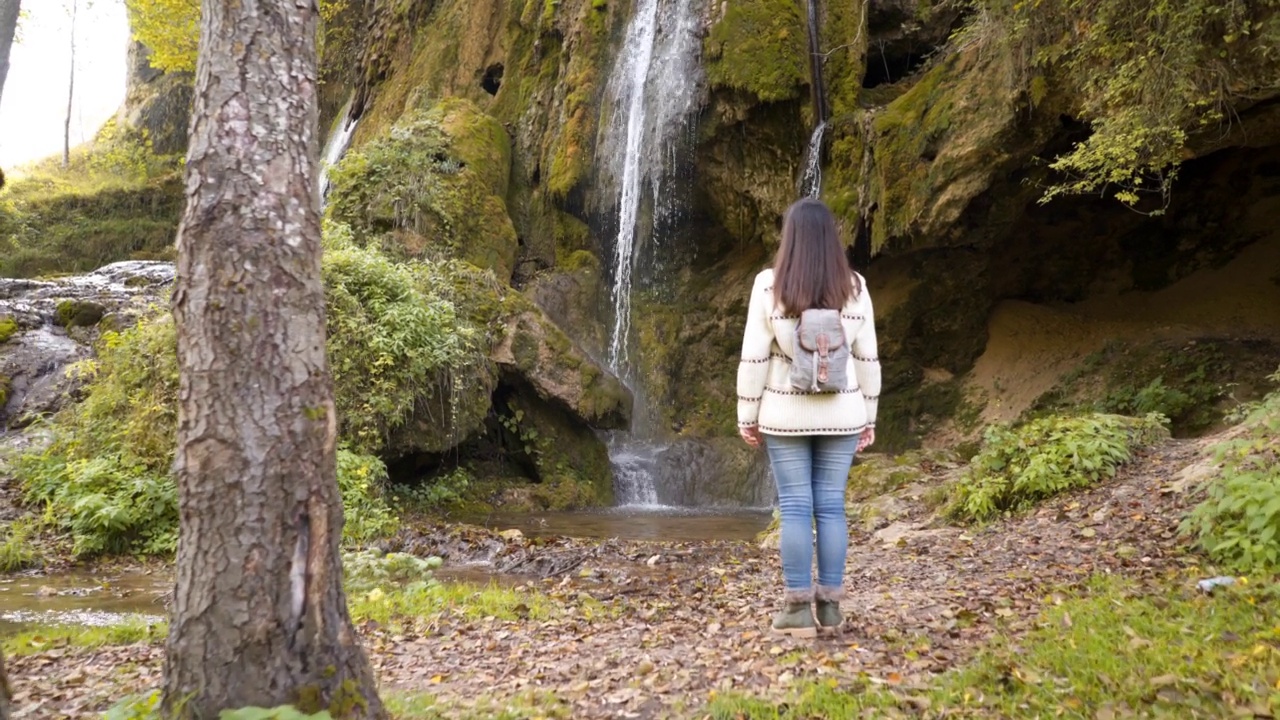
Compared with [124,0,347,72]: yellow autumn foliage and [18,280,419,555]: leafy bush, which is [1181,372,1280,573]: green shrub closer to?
[18,280,419,555]: leafy bush

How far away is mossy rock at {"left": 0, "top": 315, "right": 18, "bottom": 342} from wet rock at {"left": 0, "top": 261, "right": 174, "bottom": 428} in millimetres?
14

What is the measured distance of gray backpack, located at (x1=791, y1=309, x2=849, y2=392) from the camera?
3676 mm

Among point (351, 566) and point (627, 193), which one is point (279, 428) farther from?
point (627, 193)

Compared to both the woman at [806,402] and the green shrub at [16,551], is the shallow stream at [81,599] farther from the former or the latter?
the woman at [806,402]


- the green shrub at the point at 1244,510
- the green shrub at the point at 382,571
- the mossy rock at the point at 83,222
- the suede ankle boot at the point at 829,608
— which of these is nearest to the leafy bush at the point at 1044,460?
the green shrub at the point at 1244,510

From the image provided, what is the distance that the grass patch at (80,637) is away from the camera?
4707 mm

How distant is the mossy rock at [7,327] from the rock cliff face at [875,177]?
483cm

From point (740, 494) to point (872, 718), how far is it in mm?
10734

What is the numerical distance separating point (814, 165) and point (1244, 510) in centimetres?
978

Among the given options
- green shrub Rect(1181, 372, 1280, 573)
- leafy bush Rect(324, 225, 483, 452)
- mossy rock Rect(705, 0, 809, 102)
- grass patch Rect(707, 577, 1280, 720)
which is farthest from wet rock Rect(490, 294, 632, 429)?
grass patch Rect(707, 577, 1280, 720)

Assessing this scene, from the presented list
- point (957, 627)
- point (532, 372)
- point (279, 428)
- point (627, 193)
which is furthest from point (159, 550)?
point (627, 193)

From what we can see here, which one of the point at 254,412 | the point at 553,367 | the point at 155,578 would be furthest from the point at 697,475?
the point at 254,412

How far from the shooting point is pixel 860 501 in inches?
347

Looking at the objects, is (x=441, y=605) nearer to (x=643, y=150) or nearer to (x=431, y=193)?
(x=431, y=193)
